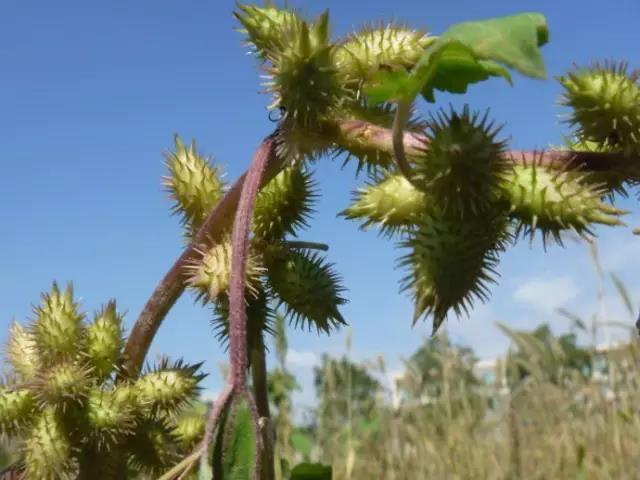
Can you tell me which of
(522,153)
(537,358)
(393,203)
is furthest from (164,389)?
(537,358)

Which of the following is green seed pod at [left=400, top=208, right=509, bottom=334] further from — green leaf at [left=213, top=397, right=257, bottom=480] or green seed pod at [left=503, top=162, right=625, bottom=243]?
green leaf at [left=213, top=397, right=257, bottom=480]

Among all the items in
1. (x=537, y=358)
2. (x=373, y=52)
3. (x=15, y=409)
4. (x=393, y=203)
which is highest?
(x=537, y=358)

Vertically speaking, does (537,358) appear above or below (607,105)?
above

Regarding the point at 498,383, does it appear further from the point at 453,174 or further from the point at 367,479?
the point at 453,174

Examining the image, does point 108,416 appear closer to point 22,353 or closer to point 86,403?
point 86,403

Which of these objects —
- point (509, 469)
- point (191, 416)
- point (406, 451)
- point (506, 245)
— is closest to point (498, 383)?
point (406, 451)

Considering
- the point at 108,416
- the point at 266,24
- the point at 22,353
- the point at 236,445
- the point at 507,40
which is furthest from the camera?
the point at 22,353

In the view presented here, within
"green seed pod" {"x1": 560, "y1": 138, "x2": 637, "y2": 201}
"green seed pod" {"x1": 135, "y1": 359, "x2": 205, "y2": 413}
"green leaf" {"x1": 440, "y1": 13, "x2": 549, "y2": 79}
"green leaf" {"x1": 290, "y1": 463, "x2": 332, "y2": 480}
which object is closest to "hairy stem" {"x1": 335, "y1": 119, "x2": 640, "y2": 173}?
"green seed pod" {"x1": 560, "y1": 138, "x2": 637, "y2": 201}
